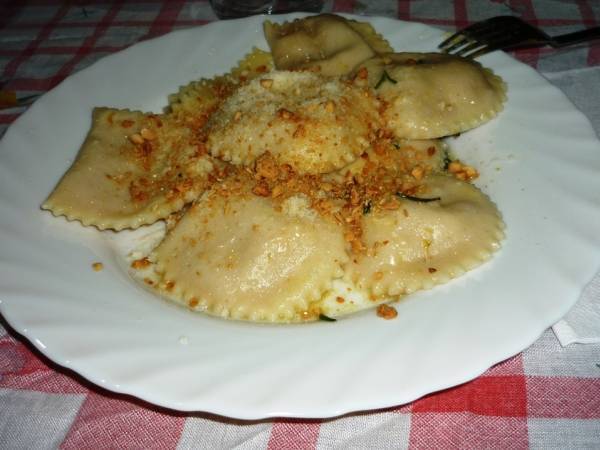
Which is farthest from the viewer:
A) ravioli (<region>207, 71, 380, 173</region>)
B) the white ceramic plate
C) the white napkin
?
ravioli (<region>207, 71, 380, 173</region>)

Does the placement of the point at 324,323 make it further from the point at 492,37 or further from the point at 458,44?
the point at 492,37

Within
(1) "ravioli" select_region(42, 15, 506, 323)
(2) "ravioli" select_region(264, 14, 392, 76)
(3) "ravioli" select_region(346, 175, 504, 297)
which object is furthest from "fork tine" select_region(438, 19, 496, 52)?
(3) "ravioli" select_region(346, 175, 504, 297)

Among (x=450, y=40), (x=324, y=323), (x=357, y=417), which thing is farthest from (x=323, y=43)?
(x=357, y=417)

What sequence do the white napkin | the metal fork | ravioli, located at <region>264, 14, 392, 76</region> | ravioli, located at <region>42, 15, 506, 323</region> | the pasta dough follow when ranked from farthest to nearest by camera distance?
the metal fork < ravioli, located at <region>264, 14, 392, 76</region> < the pasta dough < ravioli, located at <region>42, 15, 506, 323</region> < the white napkin

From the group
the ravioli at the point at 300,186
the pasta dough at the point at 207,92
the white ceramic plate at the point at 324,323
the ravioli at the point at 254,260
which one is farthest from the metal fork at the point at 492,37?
the ravioli at the point at 254,260

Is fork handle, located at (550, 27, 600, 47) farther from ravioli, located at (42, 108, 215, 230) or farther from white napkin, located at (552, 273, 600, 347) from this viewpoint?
ravioli, located at (42, 108, 215, 230)

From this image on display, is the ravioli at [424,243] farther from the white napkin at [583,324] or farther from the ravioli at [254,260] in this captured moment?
the white napkin at [583,324]
